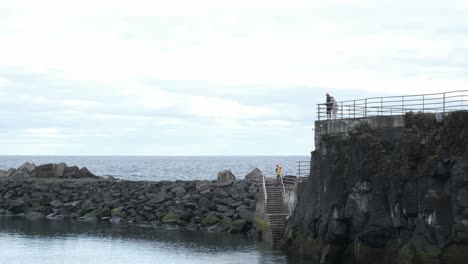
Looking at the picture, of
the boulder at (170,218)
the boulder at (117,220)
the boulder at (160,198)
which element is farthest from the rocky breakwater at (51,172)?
the boulder at (170,218)

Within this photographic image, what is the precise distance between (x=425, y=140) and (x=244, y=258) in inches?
508

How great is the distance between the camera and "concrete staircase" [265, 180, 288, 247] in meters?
44.4

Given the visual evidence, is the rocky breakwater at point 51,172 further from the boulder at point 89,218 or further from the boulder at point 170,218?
the boulder at point 170,218

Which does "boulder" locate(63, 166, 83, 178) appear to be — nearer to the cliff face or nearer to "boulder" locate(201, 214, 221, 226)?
"boulder" locate(201, 214, 221, 226)

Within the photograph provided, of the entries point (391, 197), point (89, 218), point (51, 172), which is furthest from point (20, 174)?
point (391, 197)

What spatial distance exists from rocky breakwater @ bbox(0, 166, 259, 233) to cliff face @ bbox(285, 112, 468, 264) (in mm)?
13775

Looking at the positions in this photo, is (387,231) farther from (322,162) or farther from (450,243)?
(322,162)

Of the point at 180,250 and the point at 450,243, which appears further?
the point at 180,250

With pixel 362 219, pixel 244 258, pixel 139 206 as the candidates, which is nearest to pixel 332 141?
pixel 362 219

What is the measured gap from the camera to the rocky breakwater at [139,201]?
5562 cm

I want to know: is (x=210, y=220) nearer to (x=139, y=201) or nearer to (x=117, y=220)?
(x=117, y=220)

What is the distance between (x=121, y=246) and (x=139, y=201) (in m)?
16.3

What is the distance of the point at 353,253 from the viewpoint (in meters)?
36.0

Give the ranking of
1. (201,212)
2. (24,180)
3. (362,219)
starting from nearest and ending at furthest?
(362,219)
(201,212)
(24,180)
